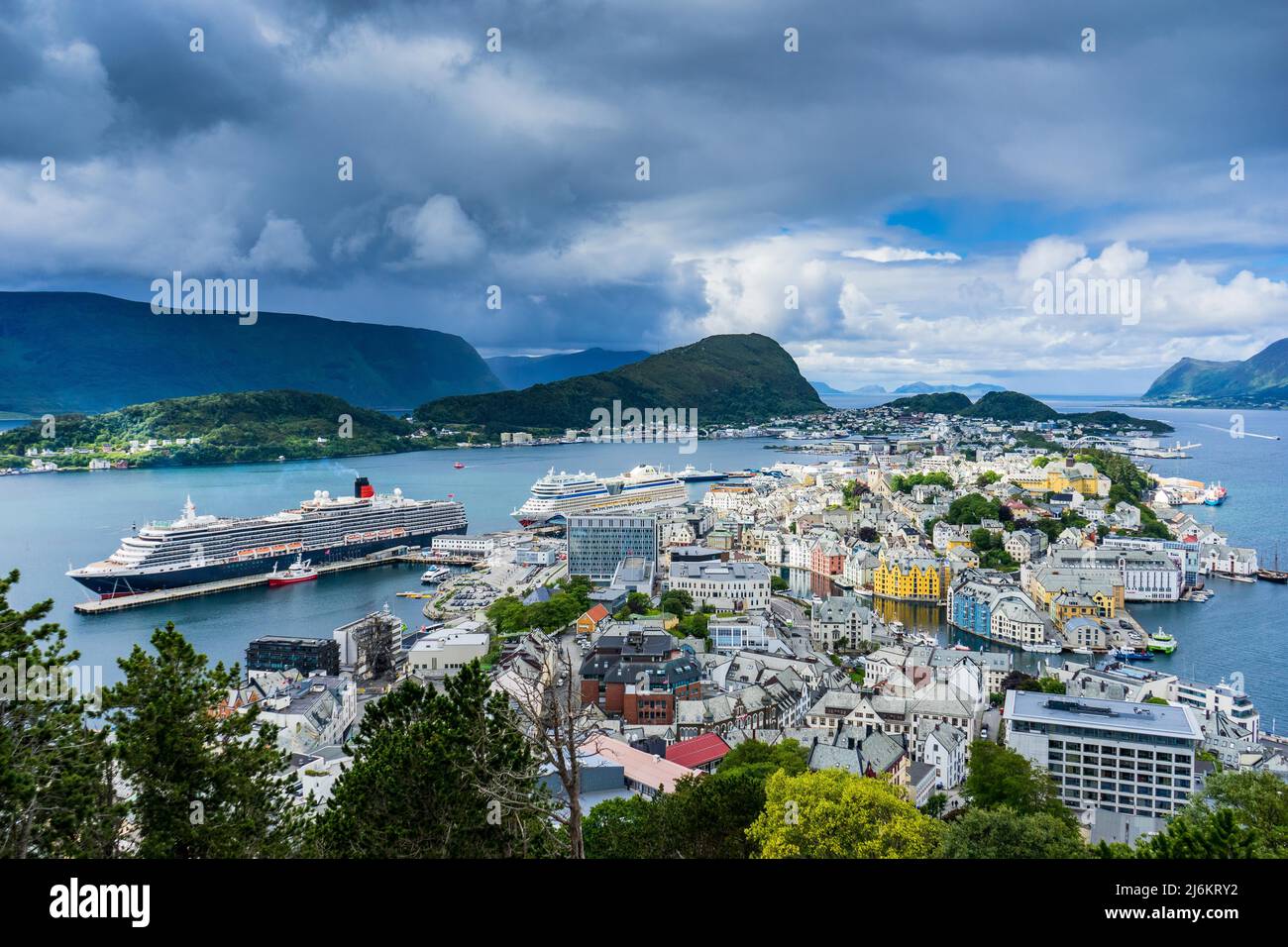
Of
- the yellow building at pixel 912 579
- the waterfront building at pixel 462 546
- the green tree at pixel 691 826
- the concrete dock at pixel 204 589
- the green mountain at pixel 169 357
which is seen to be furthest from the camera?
the green mountain at pixel 169 357

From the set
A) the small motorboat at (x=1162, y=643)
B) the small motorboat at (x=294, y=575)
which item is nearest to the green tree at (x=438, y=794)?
the small motorboat at (x=1162, y=643)

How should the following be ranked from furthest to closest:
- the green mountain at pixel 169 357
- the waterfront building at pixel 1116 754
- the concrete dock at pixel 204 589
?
the green mountain at pixel 169 357 < the concrete dock at pixel 204 589 < the waterfront building at pixel 1116 754

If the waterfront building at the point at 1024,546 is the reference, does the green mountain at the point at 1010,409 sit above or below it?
above

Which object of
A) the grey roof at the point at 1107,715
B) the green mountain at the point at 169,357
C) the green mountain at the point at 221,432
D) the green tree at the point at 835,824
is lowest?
the grey roof at the point at 1107,715

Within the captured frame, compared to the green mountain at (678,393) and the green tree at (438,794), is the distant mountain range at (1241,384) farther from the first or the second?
the green tree at (438,794)

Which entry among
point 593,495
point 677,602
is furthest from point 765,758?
point 593,495

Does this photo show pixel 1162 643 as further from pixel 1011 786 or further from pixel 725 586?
pixel 1011 786
